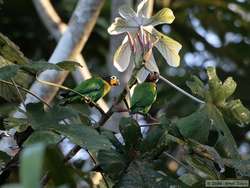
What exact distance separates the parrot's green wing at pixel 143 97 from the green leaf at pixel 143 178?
0.14 metres

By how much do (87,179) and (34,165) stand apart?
0.25 m

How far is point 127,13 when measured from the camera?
3.58 feet

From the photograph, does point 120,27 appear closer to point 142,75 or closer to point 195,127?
point 142,75

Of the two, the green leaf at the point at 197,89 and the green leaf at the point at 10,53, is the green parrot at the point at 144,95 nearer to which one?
the green leaf at the point at 197,89

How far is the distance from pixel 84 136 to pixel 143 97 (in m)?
0.20

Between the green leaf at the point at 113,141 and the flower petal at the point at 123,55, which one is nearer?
the green leaf at the point at 113,141

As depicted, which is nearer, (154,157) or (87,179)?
(87,179)

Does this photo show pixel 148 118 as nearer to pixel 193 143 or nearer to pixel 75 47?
pixel 193 143

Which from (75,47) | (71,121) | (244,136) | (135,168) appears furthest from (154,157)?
(244,136)

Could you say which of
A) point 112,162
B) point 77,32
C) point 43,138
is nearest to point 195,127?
point 112,162

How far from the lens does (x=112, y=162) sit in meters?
0.93

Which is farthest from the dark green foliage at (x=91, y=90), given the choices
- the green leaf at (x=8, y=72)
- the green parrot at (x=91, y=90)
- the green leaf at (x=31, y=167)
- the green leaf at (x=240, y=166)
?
the green leaf at (x=31, y=167)

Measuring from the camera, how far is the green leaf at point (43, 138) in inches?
34.1

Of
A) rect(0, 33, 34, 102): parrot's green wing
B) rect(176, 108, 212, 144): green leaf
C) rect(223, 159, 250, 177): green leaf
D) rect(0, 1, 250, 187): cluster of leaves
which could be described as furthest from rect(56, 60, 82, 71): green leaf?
rect(223, 159, 250, 177): green leaf
